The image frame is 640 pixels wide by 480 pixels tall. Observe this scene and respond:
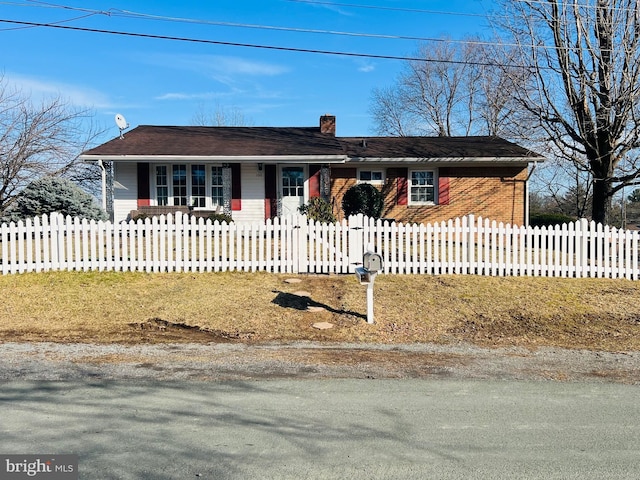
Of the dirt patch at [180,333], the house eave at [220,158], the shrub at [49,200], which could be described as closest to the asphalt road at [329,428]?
the dirt patch at [180,333]

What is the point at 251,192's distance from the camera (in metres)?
18.4

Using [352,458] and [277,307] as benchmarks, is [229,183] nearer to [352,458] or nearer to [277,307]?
[277,307]

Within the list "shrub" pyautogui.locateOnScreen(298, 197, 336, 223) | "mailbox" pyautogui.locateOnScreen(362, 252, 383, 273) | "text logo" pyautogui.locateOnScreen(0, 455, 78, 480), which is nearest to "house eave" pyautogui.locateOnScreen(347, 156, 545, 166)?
"shrub" pyautogui.locateOnScreen(298, 197, 336, 223)

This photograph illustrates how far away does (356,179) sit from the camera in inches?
782

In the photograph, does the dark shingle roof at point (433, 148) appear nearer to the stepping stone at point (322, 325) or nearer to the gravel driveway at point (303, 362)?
the stepping stone at point (322, 325)

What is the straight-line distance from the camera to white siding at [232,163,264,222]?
18.4m

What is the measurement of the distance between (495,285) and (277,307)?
14.8 ft

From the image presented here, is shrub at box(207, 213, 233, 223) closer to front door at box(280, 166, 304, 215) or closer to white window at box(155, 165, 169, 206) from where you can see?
white window at box(155, 165, 169, 206)

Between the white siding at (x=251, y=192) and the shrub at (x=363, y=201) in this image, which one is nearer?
the shrub at (x=363, y=201)

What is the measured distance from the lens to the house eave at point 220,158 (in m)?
16.7

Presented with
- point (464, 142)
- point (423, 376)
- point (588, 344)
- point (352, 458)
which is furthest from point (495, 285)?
point (464, 142)

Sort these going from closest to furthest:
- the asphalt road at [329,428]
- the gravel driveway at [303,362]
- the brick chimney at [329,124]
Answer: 1. the asphalt road at [329,428]
2. the gravel driveway at [303,362]
3. the brick chimney at [329,124]

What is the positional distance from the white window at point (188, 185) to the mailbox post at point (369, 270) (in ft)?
38.1

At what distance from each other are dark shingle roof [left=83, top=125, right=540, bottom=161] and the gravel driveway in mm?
11706
